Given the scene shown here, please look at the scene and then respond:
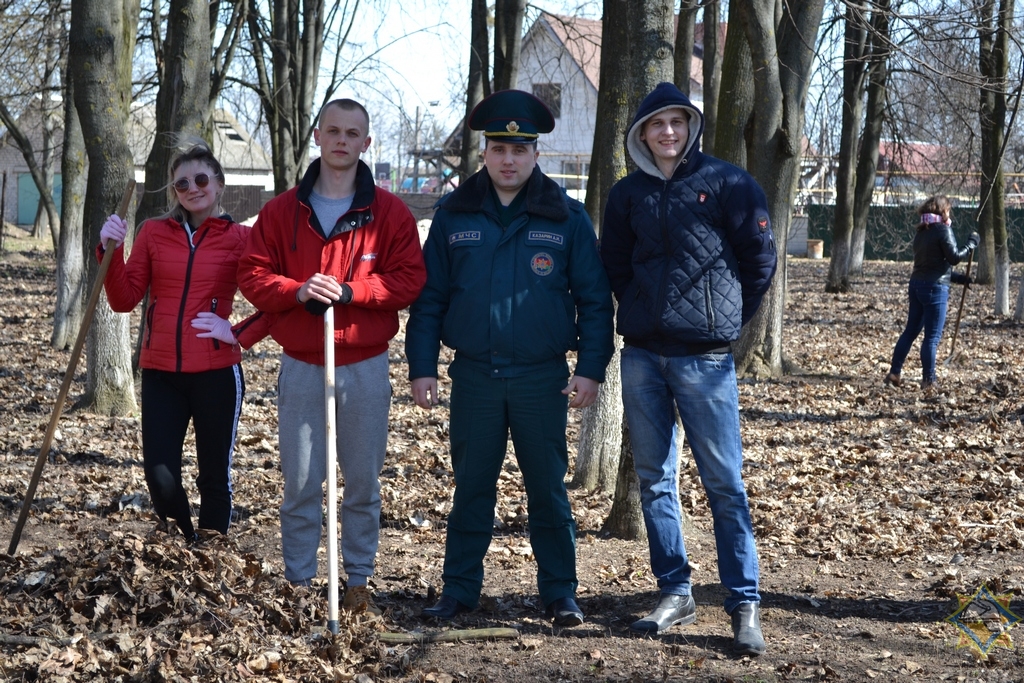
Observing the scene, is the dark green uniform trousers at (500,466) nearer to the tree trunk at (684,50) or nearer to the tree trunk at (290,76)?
the tree trunk at (684,50)

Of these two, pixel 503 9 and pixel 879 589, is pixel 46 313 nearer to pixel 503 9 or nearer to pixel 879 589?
pixel 503 9

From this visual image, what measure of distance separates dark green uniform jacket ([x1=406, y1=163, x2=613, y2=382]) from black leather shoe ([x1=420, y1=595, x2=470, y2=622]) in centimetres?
100

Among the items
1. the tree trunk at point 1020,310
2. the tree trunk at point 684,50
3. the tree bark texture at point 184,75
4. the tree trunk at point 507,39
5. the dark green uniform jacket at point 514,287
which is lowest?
the tree trunk at point 1020,310

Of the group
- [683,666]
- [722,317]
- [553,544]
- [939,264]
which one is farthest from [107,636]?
[939,264]

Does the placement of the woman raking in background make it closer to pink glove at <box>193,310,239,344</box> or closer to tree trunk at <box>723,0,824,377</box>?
tree trunk at <box>723,0,824,377</box>

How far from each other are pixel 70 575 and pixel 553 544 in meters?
1.96

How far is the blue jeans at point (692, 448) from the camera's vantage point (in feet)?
13.2

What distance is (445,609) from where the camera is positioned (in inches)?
172

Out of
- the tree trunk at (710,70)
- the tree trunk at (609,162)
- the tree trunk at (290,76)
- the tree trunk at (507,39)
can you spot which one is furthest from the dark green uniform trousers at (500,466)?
the tree trunk at (290,76)

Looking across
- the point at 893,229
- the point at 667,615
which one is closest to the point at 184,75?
the point at 667,615

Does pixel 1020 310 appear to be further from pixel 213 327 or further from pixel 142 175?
pixel 142 175

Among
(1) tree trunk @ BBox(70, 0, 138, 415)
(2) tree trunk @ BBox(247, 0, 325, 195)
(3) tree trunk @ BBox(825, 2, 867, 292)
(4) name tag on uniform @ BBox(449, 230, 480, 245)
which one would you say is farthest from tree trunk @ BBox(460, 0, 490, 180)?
(4) name tag on uniform @ BBox(449, 230, 480, 245)

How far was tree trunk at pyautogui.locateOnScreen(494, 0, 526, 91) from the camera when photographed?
12.1 metres

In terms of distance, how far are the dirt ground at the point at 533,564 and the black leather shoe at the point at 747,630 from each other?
0.20ft
